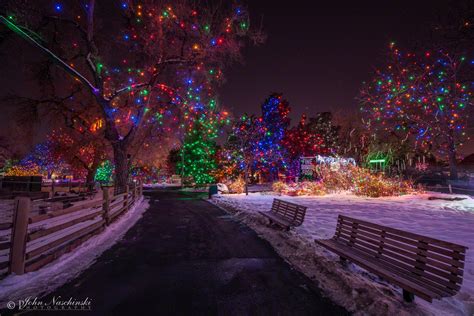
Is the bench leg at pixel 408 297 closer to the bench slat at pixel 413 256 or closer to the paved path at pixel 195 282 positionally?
the bench slat at pixel 413 256

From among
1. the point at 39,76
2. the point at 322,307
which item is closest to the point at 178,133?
the point at 39,76

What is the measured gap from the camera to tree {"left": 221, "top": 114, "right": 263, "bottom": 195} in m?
31.1

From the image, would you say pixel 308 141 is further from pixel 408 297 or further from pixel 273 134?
pixel 408 297

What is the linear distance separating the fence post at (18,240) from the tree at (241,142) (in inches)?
959

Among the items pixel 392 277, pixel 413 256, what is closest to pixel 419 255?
pixel 413 256

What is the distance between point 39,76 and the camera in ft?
54.9

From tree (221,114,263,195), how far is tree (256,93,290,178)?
0.76 m

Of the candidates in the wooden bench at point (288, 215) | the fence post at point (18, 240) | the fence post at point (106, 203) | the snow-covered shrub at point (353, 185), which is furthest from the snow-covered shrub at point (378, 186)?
the fence post at point (18, 240)

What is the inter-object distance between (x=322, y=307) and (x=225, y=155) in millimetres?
29431

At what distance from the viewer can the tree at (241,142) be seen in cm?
3114

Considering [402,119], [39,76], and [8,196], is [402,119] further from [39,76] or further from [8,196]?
[8,196]

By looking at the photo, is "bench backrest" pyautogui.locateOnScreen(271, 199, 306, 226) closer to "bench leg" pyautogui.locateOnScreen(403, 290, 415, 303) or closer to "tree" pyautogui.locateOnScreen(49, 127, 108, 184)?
"bench leg" pyautogui.locateOnScreen(403, 290, 415, 303)

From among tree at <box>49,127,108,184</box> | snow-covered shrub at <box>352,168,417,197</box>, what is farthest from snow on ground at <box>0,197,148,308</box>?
tree at <box>49,127,108,184</box>

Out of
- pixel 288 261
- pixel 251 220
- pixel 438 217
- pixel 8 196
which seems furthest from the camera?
pixel 8 196
